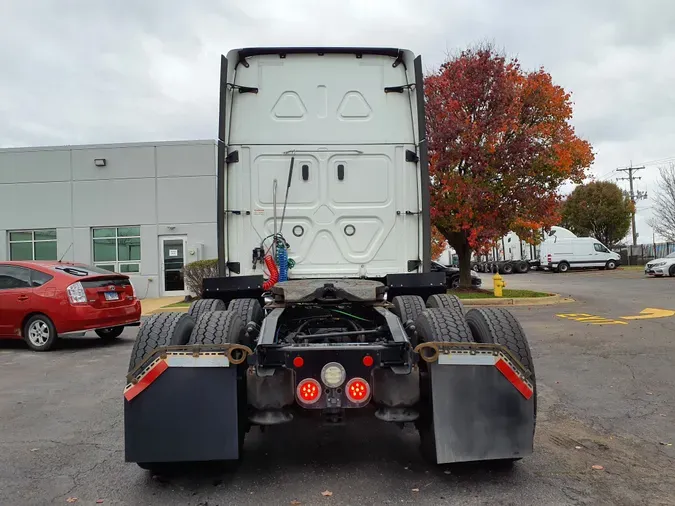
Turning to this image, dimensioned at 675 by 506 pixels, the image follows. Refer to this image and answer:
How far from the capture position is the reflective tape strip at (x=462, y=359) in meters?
3.42

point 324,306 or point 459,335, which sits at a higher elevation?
point 324,306

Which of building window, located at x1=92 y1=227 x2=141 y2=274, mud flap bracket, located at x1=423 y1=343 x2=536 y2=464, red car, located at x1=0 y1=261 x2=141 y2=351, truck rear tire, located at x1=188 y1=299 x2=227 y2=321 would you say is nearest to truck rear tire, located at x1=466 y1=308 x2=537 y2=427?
mud flap bracket, located at x1=423 y1=343 x2=536 y2=464

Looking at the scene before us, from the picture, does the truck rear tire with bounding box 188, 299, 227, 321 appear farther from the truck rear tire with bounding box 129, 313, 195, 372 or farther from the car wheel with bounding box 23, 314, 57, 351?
the car wheel with bounding box 23, 314, 57, 351

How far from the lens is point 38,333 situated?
9.71m

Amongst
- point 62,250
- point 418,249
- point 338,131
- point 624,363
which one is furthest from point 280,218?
point 62,250

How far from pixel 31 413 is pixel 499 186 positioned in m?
15.6

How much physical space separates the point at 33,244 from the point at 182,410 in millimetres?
22267

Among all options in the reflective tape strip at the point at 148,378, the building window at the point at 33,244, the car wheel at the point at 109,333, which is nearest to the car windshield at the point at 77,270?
the car wheel at the point at 109,333

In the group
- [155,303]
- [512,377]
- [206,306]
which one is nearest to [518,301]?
[155,303]

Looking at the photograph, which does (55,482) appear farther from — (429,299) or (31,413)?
(429,299)

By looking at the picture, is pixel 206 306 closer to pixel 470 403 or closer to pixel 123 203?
pixel 470 403

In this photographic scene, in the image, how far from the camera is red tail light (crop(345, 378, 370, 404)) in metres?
3.45

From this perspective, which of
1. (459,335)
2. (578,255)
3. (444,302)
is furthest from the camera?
(578,255)

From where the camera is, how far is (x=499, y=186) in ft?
60.7
